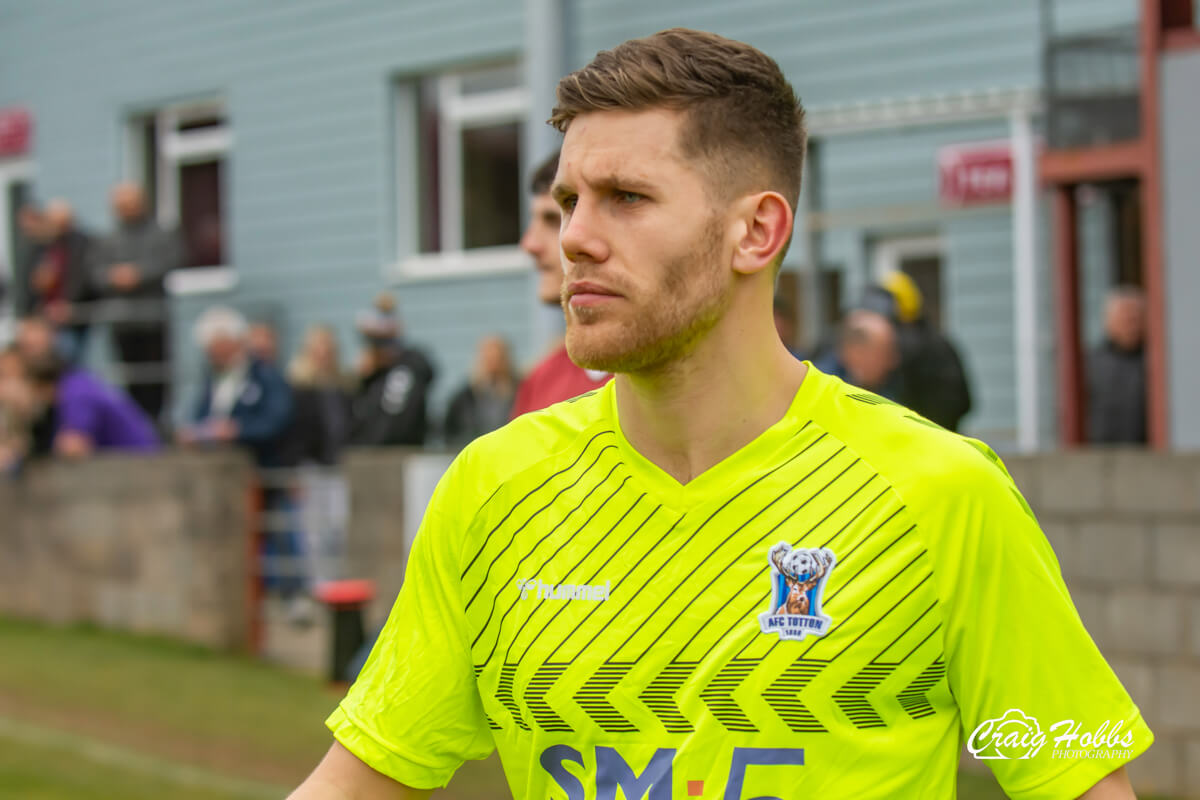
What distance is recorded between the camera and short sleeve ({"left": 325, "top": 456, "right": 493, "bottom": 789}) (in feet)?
7.63

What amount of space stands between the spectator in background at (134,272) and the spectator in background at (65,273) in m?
0.19

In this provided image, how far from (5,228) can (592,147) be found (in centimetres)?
1688

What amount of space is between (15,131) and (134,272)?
4.72m

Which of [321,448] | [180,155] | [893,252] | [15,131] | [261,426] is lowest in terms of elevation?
[321,448]

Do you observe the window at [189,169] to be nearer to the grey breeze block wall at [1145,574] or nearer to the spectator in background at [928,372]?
the spectator in background at [928,372]

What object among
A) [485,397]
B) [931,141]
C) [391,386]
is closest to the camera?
[391,386]

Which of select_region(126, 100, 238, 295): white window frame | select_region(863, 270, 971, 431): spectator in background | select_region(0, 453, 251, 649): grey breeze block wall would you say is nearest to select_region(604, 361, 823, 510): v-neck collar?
select_region(863, 270, 971, 431): spectator in background

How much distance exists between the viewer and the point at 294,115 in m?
14.5

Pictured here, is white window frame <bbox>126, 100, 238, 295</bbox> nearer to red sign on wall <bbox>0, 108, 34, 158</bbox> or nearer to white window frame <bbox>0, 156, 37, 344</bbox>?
red sign on wall <bbox>0, 108, 34, 158</bbox>

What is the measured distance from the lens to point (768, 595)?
2.19 meters

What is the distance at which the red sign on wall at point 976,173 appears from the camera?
9.98m

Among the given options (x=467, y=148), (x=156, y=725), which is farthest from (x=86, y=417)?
(x=156, y=725)

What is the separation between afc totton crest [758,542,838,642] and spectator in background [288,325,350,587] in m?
8.21

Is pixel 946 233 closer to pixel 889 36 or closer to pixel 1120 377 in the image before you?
pixel 889 36
